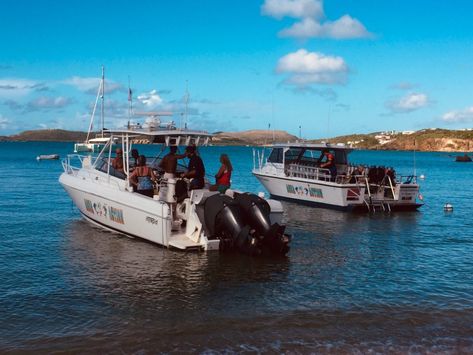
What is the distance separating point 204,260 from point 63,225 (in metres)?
7.47

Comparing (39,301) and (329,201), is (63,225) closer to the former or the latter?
(39,301)

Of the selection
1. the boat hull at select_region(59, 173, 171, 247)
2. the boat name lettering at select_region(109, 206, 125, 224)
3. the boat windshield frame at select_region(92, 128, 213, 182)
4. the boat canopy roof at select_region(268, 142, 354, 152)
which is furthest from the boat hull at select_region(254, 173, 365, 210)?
the boat name lettering at select_region(109, 206, 125, 224)

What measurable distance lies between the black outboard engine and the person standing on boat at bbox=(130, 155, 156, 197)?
2456 millimetres

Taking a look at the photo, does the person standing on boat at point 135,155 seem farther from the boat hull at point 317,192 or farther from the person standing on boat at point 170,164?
the boat hull at point 317,192

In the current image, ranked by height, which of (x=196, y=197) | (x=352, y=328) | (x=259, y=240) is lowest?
(x=352, y=328)

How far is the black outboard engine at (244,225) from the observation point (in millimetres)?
12109

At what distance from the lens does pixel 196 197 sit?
43.1 ft

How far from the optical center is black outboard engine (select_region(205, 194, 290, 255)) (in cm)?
1211

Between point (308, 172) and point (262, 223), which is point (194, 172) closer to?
point (262, 223)

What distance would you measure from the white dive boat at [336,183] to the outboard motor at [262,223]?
10729 millimetres

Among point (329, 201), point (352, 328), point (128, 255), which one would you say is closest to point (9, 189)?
point (329, 201)

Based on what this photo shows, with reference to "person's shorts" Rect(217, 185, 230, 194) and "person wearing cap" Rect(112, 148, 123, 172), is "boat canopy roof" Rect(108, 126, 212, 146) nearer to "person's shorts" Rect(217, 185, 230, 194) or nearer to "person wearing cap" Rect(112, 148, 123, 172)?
"person wearing cap" Rect(112, 148, 123, 172)

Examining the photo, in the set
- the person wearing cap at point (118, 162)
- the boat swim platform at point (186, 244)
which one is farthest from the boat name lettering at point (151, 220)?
the person wearing cap at point (118, 162)

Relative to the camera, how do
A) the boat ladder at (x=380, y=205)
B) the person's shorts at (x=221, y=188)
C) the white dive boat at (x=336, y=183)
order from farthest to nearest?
the boat ladder at (x=380, y=205) → the white dive boat at (x=336, y=183) → the person's shorts at (x=221, y=188)
